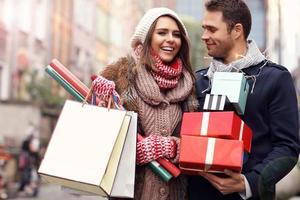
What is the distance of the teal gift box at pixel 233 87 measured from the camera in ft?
6.37

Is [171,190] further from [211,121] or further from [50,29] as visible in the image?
[50,29]

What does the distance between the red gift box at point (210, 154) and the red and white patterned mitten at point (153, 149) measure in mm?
211

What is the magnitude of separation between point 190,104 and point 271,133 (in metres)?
0.39

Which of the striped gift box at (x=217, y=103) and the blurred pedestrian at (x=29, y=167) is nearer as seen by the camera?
the striped gift box at (x=217, y=103)

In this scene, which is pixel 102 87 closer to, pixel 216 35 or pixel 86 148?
pixel 86 148

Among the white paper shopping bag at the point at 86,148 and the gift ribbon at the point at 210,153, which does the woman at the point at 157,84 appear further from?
the gift ribbon at the point at 210,153

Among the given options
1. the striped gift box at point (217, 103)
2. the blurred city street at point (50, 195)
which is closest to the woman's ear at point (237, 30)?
the striped gift box at point (217, 103)

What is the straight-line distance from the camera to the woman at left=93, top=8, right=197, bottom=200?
2236mm

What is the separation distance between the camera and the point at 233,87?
77.0 inches

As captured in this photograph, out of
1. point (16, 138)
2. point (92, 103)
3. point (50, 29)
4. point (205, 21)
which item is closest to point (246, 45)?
point (205, 21)

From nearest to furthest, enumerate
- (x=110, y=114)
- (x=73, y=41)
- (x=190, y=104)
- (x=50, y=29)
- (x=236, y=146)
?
(x=236, y=146) → (x=110, y=114) → (x=190, y=104) → (x=50, y=29) → (x=73, y=41)

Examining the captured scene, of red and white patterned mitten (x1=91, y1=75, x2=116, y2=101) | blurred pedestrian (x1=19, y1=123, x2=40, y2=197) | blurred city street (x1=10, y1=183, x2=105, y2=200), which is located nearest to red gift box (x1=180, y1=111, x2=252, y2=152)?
red and white patterned mitten (x1=91, y1=75, x2=116, y2=101)

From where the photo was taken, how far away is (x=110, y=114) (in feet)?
6.60

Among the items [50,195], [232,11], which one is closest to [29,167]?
[50,195]
